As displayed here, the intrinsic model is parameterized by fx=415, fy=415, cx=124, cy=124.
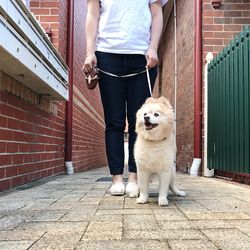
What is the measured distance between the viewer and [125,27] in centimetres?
369

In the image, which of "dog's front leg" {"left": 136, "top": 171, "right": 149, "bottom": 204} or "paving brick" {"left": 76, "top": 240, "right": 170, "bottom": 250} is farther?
"dog's front leg" {"left": 136, "top": 171, "right": 149, "bottom": 204}

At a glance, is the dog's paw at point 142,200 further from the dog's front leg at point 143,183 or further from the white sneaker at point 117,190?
the white sneaker at point 117,190

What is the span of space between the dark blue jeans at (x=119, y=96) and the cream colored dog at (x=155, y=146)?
19.3 inches

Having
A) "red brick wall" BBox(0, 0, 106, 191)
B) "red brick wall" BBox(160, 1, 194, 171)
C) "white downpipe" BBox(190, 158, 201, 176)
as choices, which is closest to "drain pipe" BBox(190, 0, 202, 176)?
"white downpipe" BBox(190, 158, 201, 176)

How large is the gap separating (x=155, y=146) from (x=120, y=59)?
0.95m

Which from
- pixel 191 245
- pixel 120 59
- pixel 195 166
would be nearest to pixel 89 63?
pixel 120 59

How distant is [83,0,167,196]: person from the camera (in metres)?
3.70

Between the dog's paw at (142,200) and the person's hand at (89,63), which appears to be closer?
the dog's paw at (142,200)

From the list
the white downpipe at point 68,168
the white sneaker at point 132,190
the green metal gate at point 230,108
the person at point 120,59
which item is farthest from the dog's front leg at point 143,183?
the white downpipe at point 68,168

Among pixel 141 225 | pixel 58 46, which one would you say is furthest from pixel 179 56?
pixel 141 225

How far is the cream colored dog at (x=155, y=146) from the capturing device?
321cm

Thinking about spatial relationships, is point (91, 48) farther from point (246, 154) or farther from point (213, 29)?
point (213, 29)

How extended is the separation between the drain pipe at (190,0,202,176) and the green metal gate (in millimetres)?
248

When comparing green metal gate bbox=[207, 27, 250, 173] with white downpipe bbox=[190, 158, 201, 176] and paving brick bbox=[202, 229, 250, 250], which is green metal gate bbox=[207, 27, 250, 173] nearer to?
white downpipe bbox=[190, 158, 201, 176]
